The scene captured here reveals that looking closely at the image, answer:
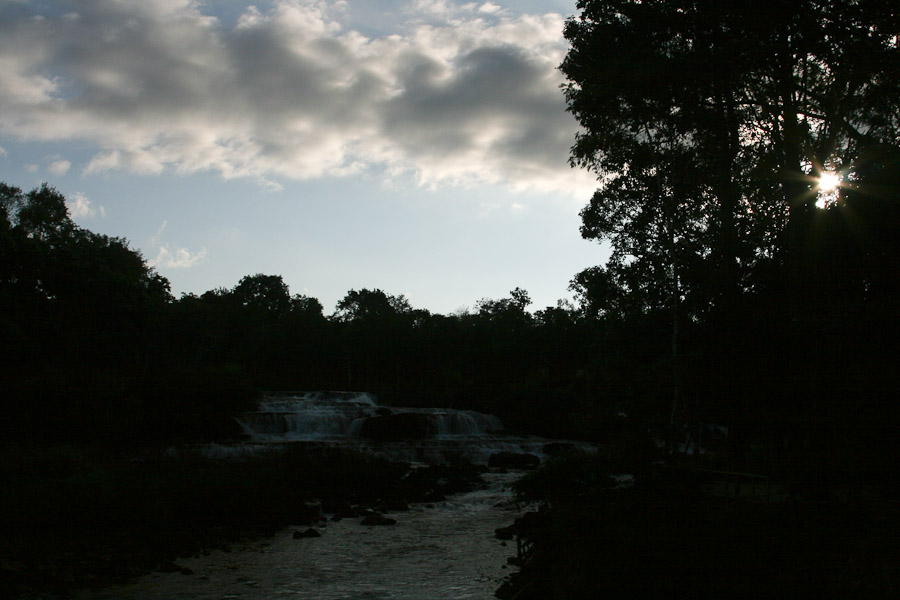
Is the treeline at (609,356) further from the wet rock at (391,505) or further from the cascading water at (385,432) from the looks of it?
the wet rock at (391,505)

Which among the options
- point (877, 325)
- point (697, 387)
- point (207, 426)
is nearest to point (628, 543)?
point (877, 325)

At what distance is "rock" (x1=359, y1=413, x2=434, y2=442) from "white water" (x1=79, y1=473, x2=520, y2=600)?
17158mm

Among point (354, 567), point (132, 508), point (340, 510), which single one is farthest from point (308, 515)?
point (354, 567)

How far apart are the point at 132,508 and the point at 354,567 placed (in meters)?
5.65

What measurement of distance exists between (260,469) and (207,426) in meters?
14.5

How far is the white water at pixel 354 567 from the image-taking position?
1064 cm

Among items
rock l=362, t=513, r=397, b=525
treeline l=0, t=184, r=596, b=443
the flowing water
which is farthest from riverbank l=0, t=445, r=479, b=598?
treeline l=0, t=184, r=596, b=443

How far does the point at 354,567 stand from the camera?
40.9ft

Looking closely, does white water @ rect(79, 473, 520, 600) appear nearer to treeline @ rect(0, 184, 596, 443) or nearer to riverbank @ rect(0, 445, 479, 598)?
riverbank @ rect(0, 445, 479, 598)

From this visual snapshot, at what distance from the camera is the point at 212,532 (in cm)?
1473

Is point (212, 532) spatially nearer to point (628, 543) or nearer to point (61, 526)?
point (61, 526)

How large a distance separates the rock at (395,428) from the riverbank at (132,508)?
1246 cm

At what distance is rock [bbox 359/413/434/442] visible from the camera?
3444 cm

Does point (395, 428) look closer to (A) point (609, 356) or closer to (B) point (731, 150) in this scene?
(A) point (609, 356)
